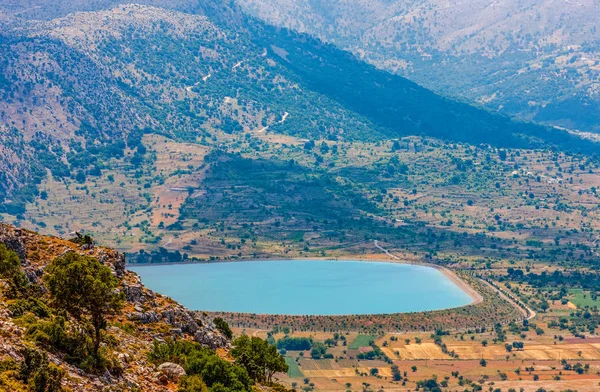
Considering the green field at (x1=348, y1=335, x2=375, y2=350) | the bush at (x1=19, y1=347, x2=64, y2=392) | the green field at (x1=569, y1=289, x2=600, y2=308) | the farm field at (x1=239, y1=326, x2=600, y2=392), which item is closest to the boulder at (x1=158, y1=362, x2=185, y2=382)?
the bush at (x1=19, y1=347, x2=64, y2=392)

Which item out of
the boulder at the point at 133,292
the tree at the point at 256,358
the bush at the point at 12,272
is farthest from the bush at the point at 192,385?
the boulder at the point at 133,292

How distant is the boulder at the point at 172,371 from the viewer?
40125 mm

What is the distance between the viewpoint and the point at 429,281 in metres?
164

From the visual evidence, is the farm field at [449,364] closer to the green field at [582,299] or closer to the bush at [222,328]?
the green field at [582,299]

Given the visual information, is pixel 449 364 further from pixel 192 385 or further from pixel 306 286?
pixel 192 385

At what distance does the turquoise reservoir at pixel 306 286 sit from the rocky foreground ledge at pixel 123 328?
8565cm

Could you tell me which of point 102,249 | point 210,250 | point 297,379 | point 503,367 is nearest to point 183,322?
point 102,249

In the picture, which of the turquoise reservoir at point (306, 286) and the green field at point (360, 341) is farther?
the turquoise reservoir at point (306, 286)

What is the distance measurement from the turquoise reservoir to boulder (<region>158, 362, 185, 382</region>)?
95.4 meters

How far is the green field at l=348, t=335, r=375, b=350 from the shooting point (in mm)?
121438

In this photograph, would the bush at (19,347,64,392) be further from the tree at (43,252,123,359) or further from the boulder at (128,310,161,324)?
the boulder at (128,310,161,324)

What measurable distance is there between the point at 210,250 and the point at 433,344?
70918 millimetres

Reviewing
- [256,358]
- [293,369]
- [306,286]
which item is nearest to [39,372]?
[256,358]

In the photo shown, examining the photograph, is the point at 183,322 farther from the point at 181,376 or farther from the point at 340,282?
the point at 340,282
